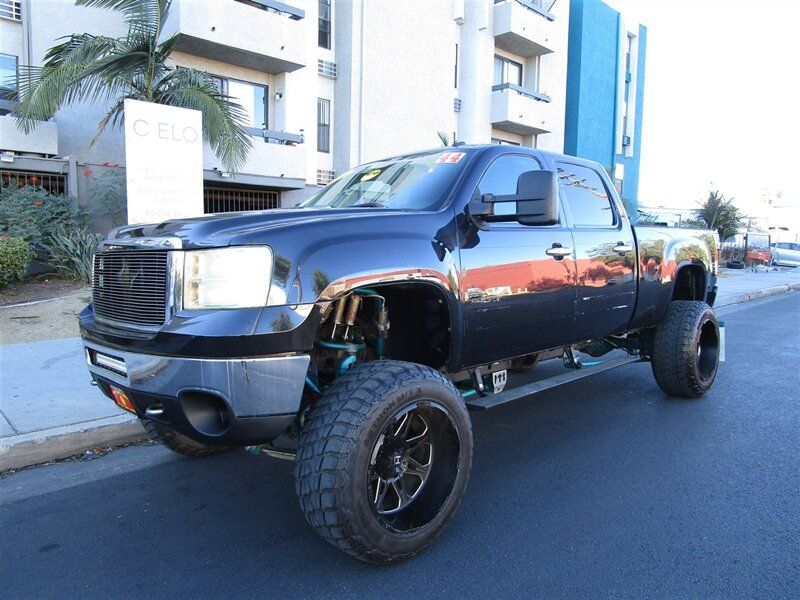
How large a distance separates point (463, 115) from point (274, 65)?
25.6 feet

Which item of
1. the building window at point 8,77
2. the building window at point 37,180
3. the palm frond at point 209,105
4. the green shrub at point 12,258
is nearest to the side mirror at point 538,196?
the green shrub at point 12,258

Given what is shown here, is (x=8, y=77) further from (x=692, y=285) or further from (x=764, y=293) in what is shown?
(x=764, y=293)

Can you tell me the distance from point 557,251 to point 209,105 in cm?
873

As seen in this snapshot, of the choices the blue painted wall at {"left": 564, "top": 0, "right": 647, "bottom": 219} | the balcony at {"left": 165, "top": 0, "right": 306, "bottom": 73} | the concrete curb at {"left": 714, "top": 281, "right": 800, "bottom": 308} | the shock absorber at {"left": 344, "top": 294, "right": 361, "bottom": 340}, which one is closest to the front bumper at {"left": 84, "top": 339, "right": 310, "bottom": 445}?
the shock absorber at {"left": 344, "top": 294, "right": 361, "bottom": 340}

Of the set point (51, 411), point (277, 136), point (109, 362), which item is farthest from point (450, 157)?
point (277, 136)

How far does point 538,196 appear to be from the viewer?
3.38 metres

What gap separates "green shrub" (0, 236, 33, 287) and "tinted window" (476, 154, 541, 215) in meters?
8.12

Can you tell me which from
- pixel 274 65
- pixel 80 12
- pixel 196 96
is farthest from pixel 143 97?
pixel 274 65

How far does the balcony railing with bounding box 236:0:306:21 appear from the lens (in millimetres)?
13515

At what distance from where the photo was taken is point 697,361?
560 cm

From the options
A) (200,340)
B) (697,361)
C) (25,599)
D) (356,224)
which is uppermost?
(356,224)

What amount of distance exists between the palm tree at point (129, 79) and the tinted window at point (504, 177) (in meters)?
8.06

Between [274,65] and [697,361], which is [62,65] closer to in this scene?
[274,65]

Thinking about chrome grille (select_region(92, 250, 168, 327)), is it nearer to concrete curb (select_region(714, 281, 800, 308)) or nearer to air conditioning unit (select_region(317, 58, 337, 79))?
concrete curb (select_region(714, 281, 800, 308))
